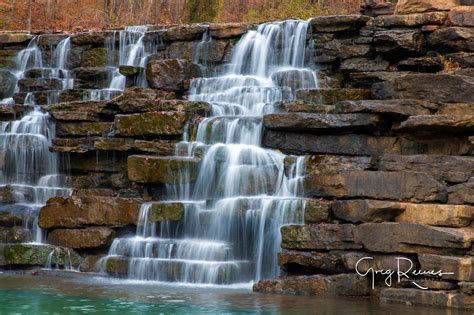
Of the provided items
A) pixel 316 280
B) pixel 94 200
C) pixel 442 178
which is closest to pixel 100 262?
pixel 94 200

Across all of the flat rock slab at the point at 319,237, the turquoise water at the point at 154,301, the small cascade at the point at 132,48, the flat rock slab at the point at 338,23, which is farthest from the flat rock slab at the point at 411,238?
the small cascade at the point at 132,48

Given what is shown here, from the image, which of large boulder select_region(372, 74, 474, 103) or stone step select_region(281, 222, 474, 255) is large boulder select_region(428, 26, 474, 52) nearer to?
large boulder select_region(372, 74, 474, 103)

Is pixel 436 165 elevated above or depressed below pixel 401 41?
below

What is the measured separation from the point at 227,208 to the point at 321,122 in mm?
3076

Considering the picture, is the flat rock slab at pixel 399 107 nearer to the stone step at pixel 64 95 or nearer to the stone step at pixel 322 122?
the stone step at pixel 322 122

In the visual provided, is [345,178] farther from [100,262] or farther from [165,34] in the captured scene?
[165,34]

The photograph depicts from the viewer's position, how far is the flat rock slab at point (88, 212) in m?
21.3

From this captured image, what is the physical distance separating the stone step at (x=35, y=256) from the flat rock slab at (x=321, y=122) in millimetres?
5751

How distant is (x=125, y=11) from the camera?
4653cm

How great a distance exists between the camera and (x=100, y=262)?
2103cm

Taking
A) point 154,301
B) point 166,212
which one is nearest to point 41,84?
point 166,212

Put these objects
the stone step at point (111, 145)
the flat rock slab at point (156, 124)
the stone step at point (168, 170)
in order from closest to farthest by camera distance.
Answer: the stone step at point (168, 170) → the stone step at point (111, 145) → the flat rock slab at point (156, 124)

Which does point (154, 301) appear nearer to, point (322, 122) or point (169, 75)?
point (322, 122)

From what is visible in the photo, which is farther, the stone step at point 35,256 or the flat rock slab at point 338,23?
the flat rock slab at point 338,23
